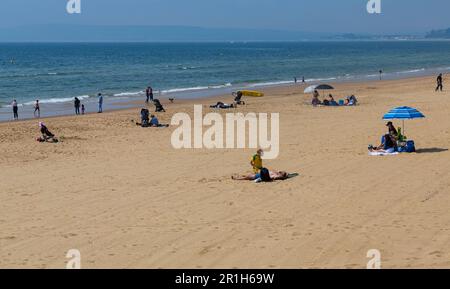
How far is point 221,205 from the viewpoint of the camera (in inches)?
507

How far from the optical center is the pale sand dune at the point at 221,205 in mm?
9812

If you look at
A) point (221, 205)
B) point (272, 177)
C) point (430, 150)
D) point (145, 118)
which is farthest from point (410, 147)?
point (145, 118)

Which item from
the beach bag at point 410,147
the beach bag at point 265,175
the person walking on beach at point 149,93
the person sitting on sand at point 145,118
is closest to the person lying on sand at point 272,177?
the beach bag at point 265,175

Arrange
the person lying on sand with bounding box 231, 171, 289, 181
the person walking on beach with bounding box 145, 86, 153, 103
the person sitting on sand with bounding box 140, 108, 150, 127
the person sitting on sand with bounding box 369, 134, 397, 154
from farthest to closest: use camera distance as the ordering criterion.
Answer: the person walking on beach with bounding box 145, 86, 153, 103 < the person sitting on sand with bounding box 140, 108, 150, 127 < the person sitting on sand with bounding box 369, 134, 397, 154 < the person lying on sand with bounding box 231, 171, 289, 181

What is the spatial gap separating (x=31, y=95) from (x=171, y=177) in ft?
122

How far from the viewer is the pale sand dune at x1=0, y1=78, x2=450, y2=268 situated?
9812mm

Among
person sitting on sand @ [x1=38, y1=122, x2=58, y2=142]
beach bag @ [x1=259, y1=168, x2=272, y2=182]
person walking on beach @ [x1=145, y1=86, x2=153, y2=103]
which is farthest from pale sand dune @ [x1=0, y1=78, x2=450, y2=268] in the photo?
person walking on beach @ [x1=145, y1=86, x2=153, y2=103]

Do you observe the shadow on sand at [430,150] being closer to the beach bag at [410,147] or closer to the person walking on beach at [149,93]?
the beach bag at [410,147]

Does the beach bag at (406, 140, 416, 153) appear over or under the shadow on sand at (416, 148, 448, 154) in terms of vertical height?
over

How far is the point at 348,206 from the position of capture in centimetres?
1247

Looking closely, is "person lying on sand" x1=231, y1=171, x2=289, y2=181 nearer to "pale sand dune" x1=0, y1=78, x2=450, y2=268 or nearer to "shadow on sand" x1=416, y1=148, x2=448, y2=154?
"pale sand dune" x1=0, y1=78, x2=450, y2=268

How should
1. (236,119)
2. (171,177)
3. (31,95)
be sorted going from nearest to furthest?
(171,177) < (236,119) < (31,95)
